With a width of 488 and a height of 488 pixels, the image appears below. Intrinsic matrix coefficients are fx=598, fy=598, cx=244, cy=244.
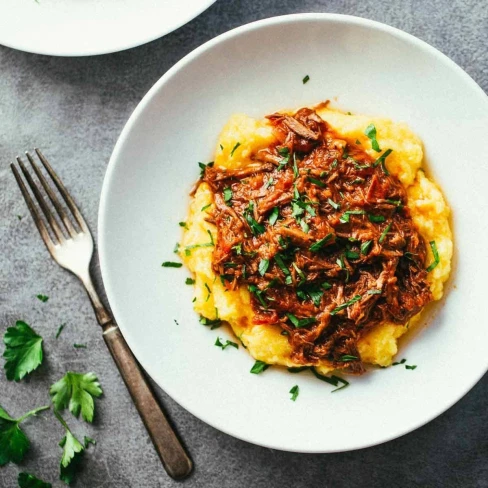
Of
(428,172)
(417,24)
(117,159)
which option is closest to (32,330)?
(117,159)

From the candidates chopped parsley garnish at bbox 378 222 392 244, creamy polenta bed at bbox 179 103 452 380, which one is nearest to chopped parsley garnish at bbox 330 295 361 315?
creamy polenta bed at bbox 179 103 452 380

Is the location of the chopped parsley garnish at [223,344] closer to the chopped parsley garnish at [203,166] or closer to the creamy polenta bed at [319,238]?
the creamy polenta bed at [319,238]

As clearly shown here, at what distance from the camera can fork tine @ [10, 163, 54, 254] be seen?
14.9 ft

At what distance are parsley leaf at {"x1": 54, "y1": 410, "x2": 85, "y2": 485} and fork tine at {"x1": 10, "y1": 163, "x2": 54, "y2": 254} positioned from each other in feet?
4.43

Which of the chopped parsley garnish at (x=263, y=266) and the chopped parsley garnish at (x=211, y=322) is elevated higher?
the chopped parsley garnish at (x=263, y=266)

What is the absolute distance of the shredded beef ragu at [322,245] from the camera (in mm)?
3863

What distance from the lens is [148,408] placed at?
4.56m

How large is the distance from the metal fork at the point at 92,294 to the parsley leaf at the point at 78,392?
1.10ft

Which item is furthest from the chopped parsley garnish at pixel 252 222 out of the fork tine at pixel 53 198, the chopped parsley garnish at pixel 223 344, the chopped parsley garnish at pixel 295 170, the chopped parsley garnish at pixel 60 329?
the chopped parsley garnish at pixel 60 329

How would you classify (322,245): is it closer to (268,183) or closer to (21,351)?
(268,183)

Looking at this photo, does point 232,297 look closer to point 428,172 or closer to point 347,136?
point 347,136

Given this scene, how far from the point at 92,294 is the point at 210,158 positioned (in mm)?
1407

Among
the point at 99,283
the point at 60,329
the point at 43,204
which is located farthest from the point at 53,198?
the point at 60,329

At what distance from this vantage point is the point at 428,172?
13.7 ft
